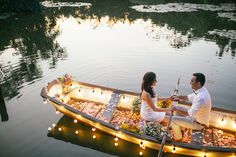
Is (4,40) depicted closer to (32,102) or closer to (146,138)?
(32,102)

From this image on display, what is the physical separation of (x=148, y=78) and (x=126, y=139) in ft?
7.70

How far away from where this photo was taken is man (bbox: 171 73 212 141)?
23.8ft

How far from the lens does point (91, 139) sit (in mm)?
9500

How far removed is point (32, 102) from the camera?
12055 millimetres

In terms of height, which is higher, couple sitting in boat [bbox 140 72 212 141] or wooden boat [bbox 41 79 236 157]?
couple sitting in boat [bbox 140 72 212 141]

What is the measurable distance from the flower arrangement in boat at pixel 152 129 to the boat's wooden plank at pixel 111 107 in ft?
5.42

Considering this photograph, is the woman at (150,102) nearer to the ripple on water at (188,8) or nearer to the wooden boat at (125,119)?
the wooden boat at (125,119)

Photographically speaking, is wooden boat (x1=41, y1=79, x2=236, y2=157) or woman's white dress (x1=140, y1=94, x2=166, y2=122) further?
woman's white dress (x1=140, y1=94, x2=166, y2=122)

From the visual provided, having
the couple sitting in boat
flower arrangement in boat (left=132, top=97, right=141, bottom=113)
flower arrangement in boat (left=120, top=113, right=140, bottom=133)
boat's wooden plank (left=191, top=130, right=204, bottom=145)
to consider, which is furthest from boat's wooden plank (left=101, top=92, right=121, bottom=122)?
boat's wooden plank (left=191, top=130, right=204, bottom=145)

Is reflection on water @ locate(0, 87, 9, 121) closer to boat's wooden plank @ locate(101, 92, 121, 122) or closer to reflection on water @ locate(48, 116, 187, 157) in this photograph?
reflection on water @ locate(48, 116, 187, 157)

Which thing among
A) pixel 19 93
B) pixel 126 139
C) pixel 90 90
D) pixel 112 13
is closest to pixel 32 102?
pixel 19 93

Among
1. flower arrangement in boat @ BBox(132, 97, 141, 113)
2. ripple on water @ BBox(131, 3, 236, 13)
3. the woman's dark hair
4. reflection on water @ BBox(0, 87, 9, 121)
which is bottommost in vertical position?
reflection on water @ BBox(0, 87, 9, 121)

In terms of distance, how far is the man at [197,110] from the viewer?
7.24 metres

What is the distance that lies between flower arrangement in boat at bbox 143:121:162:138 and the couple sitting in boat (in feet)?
1.17
